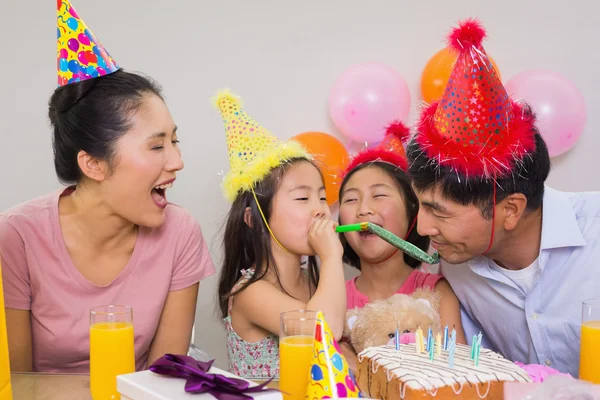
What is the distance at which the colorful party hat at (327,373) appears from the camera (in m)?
0.91

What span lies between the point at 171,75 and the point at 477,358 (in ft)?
6.52

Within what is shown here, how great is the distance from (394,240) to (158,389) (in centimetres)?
106

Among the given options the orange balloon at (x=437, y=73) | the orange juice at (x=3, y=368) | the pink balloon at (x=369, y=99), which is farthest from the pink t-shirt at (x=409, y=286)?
the orange juice at (x=3, y=368)

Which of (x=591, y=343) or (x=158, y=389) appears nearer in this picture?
(x=158, y=389)

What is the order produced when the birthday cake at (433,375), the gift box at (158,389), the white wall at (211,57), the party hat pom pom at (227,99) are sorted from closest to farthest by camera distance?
the gift box at (158,389)
the birthday cake at (433,375)
the party hat pom pom at (227,99)
the white wall at (211,57)

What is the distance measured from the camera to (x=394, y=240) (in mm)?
1855

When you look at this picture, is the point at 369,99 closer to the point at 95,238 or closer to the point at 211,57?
the point at 211,57

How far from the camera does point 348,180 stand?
2145 millimetres

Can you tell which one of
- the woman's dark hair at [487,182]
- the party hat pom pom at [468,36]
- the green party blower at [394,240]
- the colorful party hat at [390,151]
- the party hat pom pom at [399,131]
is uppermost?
the party hat pom pom at [468,36]

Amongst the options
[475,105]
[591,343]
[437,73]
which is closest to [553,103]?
[437,73]

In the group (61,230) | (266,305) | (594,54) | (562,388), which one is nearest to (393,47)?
(594,54)

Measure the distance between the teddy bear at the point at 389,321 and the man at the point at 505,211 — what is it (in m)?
0.17

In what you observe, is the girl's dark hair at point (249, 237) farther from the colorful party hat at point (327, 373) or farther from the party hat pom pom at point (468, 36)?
the colorful party hat at point (327, 373)

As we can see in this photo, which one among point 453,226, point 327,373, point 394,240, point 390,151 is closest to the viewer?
point 327,373
